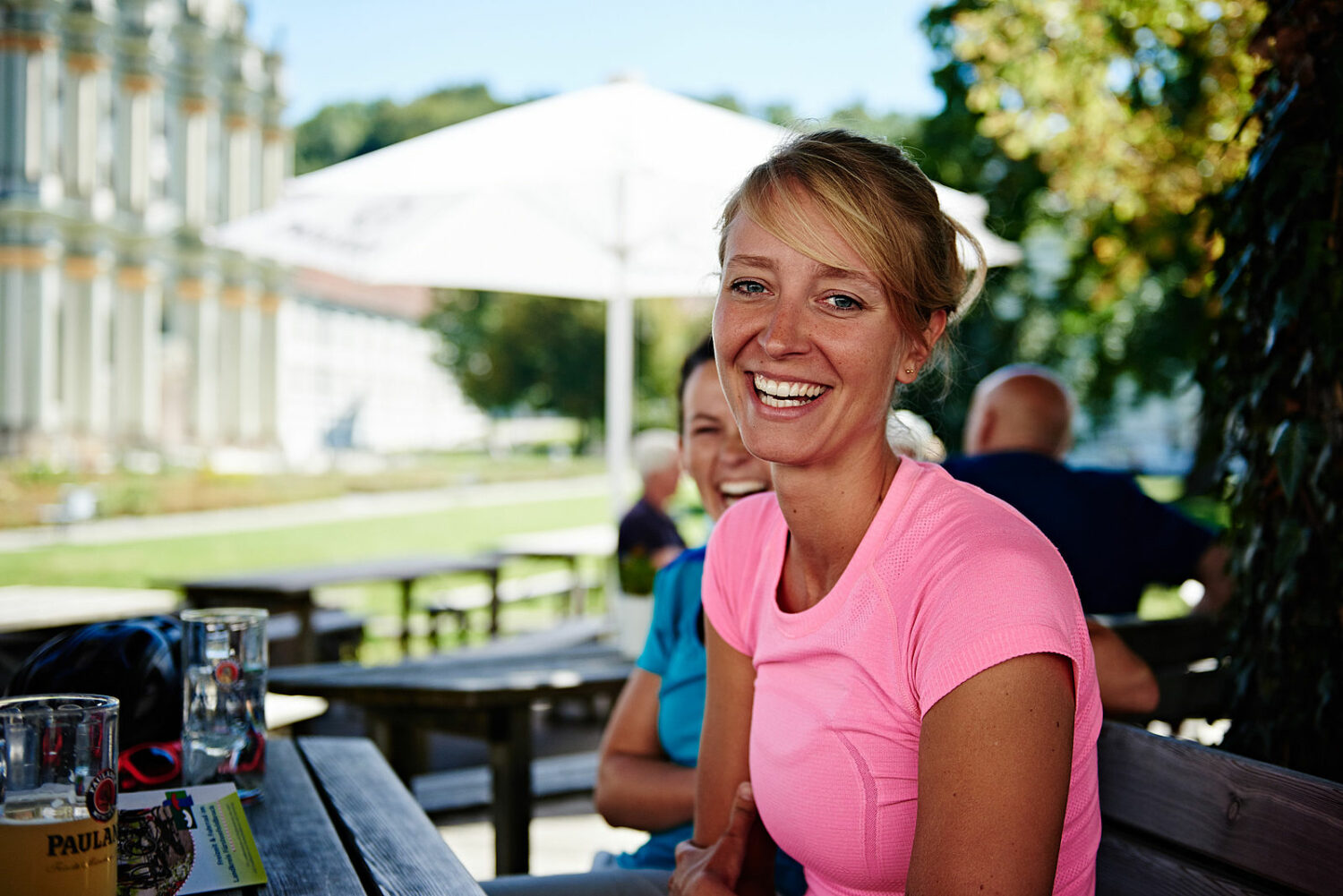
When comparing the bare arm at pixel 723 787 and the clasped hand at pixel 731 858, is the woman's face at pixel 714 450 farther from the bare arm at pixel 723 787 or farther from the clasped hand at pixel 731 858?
the clasped hand at pixel 731 858

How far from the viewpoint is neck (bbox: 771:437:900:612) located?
1.86m

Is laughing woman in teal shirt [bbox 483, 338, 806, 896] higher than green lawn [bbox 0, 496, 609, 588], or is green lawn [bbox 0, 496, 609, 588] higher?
laughing woman in teal shirt [bbox 483, 338, 806, 896]

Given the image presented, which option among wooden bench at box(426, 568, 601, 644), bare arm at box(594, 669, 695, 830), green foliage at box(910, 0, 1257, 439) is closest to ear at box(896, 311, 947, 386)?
bare arm at box(594, 669, 695, 830)

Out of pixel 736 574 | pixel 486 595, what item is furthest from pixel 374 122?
pixel 736 574

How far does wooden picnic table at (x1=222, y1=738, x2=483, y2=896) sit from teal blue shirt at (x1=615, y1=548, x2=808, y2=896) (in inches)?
22.5

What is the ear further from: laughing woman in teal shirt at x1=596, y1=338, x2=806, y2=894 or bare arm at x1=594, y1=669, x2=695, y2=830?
bare arm at x1=594, y1=669, x2=695, y2=830

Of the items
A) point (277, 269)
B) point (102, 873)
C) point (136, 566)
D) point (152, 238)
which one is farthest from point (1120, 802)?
point (277, 269)

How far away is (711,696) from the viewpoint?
2.08 m

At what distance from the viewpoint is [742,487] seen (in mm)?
2990

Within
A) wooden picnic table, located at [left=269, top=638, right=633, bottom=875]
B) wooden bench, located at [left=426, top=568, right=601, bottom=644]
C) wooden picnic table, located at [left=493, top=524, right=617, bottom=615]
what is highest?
wooden picnic table, located at [left=269, top=638, right=633, bottom=875]

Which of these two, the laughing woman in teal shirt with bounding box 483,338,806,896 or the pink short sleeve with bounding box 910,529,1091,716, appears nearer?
the pink short sleeve with bounding box 910,529,1091,716

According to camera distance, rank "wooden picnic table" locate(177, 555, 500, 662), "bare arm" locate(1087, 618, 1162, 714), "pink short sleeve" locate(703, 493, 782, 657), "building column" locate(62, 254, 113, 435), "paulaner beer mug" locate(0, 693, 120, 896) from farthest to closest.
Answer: "building column" locate(62, 254, 113, 435)
"wooden picnic table" locate(177, 555, 500, 662)
"bare arm" locate(1087, 618, 1162, 714)
"pink short sleeve" locate(703, 493, 782, 657)
"paulaner beer mug" locate(0, 693, 120, 896)

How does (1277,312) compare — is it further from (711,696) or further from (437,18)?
(437,18)

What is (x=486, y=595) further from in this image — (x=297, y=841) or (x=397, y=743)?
(x=297, y=841)
